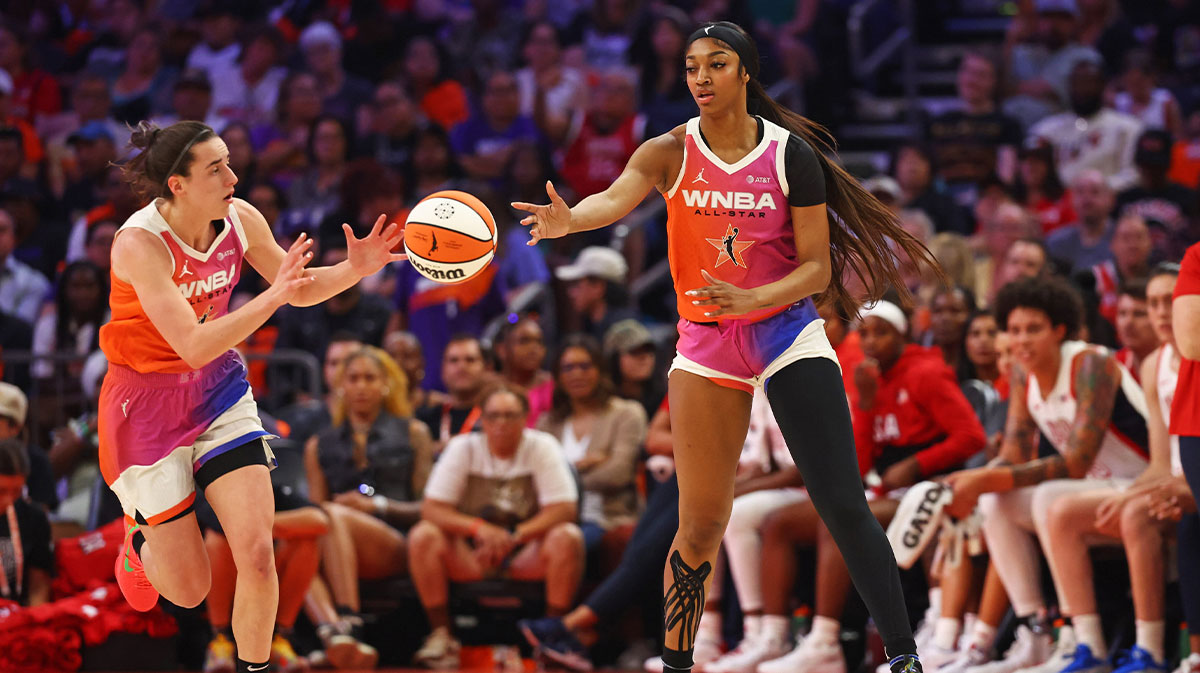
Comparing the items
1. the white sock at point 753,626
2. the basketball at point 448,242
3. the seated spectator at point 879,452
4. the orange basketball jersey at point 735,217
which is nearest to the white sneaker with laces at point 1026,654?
the seated spectator at point 879,452

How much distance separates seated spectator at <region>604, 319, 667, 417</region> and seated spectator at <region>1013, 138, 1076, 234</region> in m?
3.12

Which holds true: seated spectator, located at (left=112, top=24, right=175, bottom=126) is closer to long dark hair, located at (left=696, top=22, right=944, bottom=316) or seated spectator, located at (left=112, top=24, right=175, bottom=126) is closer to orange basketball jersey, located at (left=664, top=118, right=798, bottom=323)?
long dark hair, located at (left=696, top=22, right=944, bottom=316)

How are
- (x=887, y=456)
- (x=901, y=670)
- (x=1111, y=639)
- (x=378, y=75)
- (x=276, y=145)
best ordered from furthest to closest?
(x=378, y=75) → (x=276, y=145) → (x=887, y=456) → (x=1111, y=639) → (x=901, y=670)

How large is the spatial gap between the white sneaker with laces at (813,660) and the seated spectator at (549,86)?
19.7 feet

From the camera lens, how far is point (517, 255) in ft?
32.9

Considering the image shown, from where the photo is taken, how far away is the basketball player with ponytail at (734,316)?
14.5ft

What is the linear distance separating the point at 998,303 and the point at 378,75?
747 centimetres

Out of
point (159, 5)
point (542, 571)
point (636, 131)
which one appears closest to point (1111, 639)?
point (542, 571)

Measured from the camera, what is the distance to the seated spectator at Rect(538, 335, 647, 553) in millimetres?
7980

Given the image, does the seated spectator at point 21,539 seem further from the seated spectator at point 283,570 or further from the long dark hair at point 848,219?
the long dark hair at point 848,219

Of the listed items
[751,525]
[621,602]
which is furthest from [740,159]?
[621,602]

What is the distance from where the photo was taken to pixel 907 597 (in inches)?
285

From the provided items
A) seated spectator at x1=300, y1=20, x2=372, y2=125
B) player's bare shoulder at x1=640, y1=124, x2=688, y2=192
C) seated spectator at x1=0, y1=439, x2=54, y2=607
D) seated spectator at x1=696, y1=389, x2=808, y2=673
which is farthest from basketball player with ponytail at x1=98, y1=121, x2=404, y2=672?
seated spectator at x1=300, y1=20, x2=372, y2=125

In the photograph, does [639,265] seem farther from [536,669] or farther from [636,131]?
[536,669]
